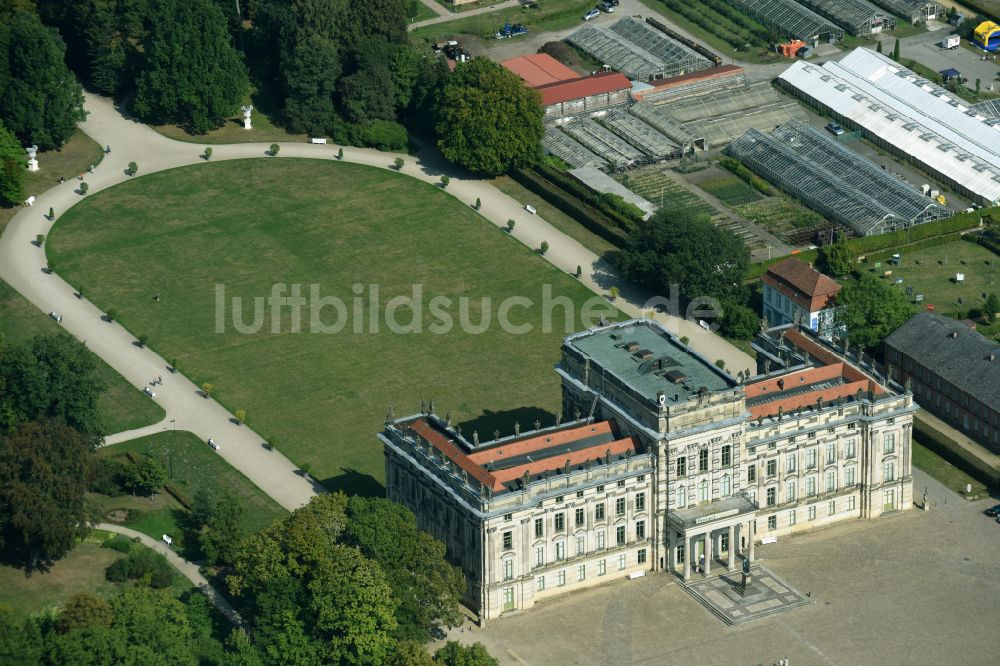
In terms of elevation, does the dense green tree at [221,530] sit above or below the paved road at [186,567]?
above

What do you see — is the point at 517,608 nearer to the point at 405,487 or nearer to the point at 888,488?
the point at 405,487

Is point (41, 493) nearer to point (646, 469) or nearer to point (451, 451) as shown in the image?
point (451, 451)

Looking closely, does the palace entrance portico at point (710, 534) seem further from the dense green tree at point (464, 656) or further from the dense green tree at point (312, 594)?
the dense green tree at point (312, 594)

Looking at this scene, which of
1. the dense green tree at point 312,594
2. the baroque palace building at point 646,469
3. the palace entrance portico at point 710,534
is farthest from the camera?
the palace entrance portico at point 710,534

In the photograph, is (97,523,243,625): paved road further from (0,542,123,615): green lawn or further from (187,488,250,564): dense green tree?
(0,542,123,615): green lawn

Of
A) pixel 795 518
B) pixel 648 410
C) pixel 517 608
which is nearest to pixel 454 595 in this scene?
pixel 517 608

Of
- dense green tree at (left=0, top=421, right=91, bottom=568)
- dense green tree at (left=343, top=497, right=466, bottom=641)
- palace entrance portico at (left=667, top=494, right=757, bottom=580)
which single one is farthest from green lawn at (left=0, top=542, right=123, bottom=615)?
palace entrance portico at (left=667, top=494, right=757, bottom=580)

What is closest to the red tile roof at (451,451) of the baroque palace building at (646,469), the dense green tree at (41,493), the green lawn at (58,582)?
the baroque palace building at (646,469)
